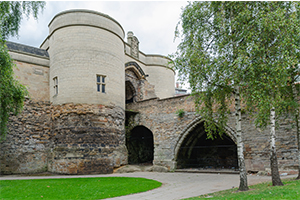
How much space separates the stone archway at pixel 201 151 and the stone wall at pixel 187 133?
0.09 metres

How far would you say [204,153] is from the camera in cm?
1911

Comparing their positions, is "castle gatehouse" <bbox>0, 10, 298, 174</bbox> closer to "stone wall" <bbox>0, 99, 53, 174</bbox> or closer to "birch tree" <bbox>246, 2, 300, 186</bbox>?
"stone wall" <bbox>0, 99, 53, 174</bbox>

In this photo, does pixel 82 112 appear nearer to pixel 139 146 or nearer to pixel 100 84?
pixel 100 84

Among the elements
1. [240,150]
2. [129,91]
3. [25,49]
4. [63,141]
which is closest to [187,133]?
[240,150]

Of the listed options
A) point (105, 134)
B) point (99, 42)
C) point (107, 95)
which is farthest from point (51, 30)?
point (105, 134)

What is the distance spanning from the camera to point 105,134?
47.8 feet

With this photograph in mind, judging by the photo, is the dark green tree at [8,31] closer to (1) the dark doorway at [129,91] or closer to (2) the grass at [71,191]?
(2) the grass at [71,191]

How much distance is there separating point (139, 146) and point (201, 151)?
4.80 m

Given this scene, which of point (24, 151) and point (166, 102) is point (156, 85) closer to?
point (166, 102)

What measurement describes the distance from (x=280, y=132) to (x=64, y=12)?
1372cm

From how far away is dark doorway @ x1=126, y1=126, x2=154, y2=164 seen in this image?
18547mm

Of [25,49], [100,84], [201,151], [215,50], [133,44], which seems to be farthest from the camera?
[133,44]

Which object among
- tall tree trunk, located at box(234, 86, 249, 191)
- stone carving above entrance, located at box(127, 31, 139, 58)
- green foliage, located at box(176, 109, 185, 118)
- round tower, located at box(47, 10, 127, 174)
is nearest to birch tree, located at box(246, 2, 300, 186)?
tall tree trunk, located at box(234, 86, 249, 191)

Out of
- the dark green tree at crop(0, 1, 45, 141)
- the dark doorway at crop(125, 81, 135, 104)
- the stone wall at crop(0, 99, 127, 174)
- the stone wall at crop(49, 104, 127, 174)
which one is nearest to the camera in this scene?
the dark green tree at crop(0, 1, 45, 141)
